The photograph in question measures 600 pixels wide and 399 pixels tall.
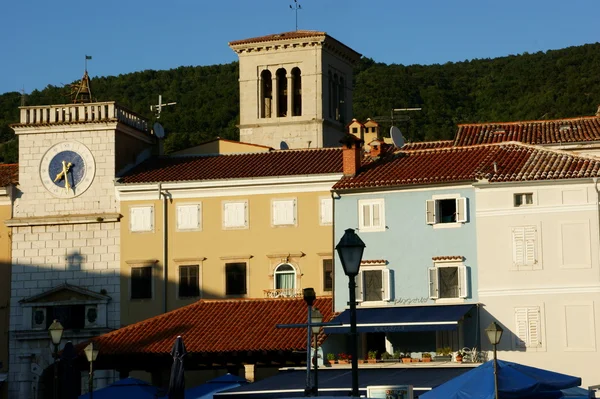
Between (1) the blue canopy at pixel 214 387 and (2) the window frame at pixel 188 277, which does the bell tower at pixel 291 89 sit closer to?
(2) the window frame at pixel 188 277

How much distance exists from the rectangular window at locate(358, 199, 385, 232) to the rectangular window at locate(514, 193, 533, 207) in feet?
16.0

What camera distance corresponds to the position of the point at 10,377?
56.6 meters

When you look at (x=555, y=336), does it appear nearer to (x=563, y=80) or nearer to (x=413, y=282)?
(x=413, y=282)

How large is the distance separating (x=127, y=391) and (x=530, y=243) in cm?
1362

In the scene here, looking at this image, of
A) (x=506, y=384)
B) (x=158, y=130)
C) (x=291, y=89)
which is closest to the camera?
(x=506, y=384)

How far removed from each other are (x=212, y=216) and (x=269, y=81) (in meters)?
17.1

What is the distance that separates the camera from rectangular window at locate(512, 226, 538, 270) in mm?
45906

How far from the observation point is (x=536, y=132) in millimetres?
54906

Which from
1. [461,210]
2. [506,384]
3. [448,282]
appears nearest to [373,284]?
[448,282]

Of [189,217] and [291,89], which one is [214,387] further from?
[291,89]

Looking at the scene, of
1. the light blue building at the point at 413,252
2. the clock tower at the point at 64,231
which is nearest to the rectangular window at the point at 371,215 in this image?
the light blue building at the point at 413,252

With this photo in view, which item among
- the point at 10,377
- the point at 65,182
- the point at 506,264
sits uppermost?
the point at 65,182

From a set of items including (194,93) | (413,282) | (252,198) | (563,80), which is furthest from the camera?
(194,93)

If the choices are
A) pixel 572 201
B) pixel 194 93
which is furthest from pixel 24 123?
pixel 194 93
